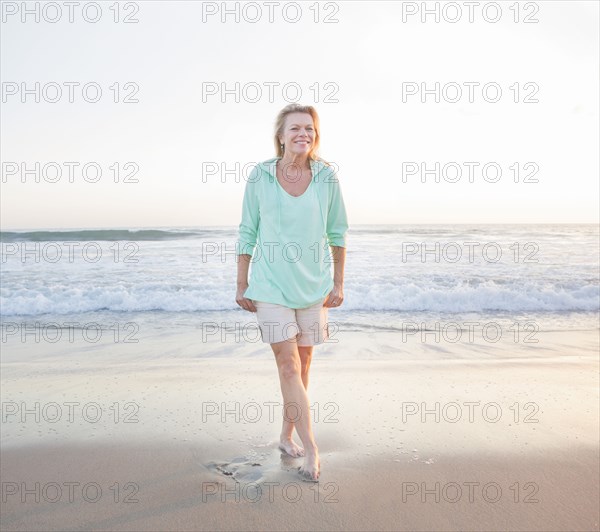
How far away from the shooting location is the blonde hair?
307 centimetres

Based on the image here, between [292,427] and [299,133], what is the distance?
1.66 metres

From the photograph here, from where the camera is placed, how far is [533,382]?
4.88 m

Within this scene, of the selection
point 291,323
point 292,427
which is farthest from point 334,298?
point 292,427

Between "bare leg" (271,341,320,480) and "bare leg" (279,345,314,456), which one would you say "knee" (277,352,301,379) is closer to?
"bare leg" (271,341,320,480)

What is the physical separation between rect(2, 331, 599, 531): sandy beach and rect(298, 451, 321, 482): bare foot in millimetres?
68

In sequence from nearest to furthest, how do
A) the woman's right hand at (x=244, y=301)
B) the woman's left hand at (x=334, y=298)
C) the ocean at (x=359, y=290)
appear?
the woman's right hand at (x=244, y=301)
the woman's left hand at (x=334, y=298)
the ocean at (x=359, y=290)

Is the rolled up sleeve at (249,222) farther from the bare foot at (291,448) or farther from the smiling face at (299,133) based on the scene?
the bare foot at (291,448)

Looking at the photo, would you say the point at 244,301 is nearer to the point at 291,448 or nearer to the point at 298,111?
the point at 291,448

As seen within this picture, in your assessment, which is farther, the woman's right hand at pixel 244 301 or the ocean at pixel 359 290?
the ocean at pixel 359 290

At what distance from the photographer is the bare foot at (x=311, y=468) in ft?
9.78

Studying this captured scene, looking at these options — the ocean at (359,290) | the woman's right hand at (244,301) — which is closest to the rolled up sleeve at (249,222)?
the woman's right hand at (244,301)

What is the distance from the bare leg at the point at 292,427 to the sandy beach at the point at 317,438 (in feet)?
0.28

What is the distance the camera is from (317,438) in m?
A: 3.62

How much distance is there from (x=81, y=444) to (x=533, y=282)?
32.2ft
